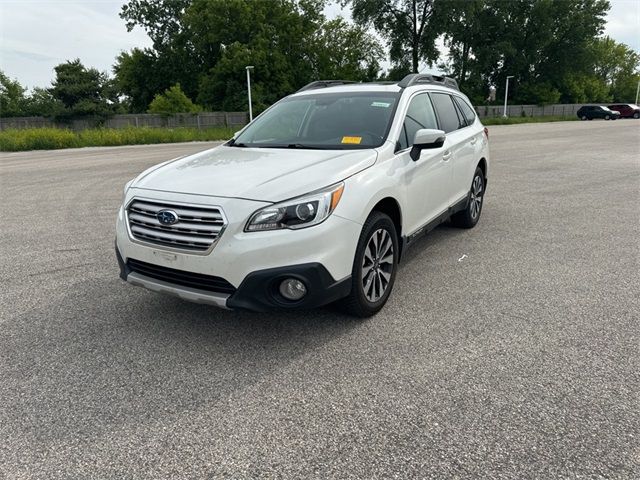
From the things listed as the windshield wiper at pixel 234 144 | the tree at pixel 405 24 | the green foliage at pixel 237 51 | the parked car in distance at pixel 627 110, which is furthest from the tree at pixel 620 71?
the windshield wiper at pixel 234 144

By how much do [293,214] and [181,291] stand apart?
0.92 metres

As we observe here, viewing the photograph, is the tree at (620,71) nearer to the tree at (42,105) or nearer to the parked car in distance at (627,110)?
the parked car in distance at (627,110)

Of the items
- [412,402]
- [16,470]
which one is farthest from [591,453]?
[16,470]

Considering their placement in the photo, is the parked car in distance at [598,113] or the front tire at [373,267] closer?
the front tire at [373,267]

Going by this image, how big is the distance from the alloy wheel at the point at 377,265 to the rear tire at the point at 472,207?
2.59 meters

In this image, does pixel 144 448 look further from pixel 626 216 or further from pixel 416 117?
pixel 626 216

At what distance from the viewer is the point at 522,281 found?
4.45 meters

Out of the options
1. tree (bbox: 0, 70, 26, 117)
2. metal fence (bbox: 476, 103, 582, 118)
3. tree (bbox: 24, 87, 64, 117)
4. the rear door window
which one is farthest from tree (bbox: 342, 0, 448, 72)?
the rear door window

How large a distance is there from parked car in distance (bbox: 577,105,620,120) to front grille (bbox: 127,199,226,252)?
57803 millimetres

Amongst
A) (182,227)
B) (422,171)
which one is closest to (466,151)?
(422,171)

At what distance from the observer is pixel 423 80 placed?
5184mm

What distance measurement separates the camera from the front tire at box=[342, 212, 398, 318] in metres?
3.35

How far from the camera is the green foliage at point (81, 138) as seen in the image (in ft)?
77.7

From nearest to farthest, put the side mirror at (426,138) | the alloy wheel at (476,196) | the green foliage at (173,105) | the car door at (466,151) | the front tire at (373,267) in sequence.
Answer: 1. the front tire at (373,267)
2. the side mirror at (426,138)
3. the car door at (466,151)
4. the alloy wheel at (476,196)
5. the green foliage at (173,105)
